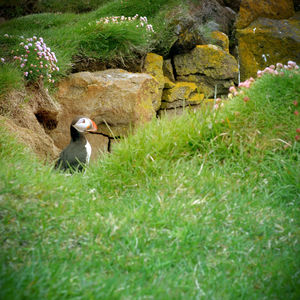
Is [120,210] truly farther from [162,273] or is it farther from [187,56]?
[187,56]

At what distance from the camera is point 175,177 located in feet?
9.84

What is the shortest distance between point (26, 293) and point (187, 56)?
6956 mm

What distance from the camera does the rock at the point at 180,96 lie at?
23.7ft

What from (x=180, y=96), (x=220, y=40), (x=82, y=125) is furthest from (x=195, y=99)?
(x=82, y=125)

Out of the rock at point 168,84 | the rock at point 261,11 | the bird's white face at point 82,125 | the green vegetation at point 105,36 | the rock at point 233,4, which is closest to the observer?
the bird's white face at point 82,125

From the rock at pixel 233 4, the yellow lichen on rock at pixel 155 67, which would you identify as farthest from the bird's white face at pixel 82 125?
the rock at pixel 233 4

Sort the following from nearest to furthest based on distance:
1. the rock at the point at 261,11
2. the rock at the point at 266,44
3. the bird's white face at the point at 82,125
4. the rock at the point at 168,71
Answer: the bird's white face at the point at 82,125
the rock at the point at 168,71
the rock at the point at 266,44
the rock at the point at 261,11

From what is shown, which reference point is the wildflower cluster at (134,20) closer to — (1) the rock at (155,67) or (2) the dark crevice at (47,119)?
(1) the rock at (155,67)

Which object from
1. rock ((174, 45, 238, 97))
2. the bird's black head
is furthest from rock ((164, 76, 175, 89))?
the bird's black head

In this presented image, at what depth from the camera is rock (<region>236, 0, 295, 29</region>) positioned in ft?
29.4

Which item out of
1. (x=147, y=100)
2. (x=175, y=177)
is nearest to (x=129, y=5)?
(x=147, y=100)

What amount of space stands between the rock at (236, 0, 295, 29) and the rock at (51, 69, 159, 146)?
13.9 feet

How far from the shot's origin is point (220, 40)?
830 cm

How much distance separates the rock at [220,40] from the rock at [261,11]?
33.4 inches
